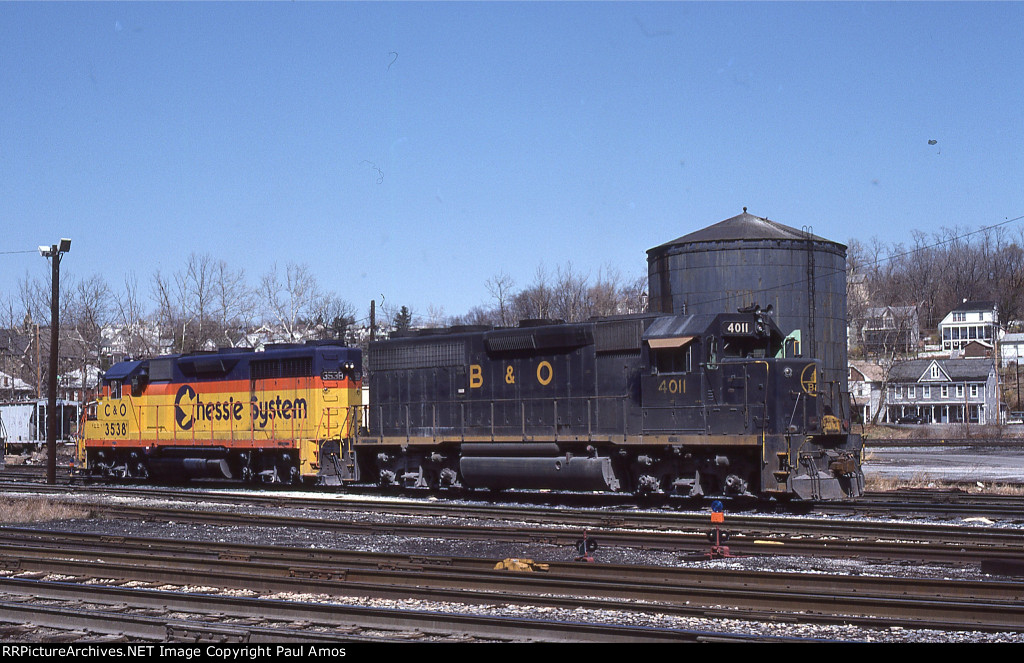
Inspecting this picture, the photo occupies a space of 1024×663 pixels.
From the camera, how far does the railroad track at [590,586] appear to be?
27.0 ft

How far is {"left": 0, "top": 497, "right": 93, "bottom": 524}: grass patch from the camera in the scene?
1769 cm

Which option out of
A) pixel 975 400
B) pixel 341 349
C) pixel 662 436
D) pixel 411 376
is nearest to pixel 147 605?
pixel 662 436

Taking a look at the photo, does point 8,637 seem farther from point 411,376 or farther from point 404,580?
point 411,376

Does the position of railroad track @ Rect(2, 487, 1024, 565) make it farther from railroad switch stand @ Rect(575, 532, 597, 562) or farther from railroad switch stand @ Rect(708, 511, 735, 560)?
railroad switch stand @ Rect(575, 532, 597, 562)

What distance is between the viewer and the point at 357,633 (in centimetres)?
782

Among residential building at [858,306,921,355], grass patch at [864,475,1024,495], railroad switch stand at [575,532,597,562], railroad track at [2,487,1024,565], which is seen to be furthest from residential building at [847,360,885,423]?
railroad switch stand at [575,532,597,562]

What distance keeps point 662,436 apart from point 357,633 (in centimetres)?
1101

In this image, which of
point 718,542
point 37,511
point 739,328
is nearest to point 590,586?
point 718,542

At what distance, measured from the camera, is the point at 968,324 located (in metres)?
106

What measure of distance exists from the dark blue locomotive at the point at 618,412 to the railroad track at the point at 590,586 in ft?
24.3

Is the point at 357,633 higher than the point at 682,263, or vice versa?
the point at 682,263

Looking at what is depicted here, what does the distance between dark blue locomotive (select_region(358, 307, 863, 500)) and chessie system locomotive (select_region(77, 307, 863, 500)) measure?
0.03 metres

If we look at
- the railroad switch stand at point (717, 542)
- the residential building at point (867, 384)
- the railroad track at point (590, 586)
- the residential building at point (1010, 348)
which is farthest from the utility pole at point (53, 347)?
the residential building at point (1010, 348)
